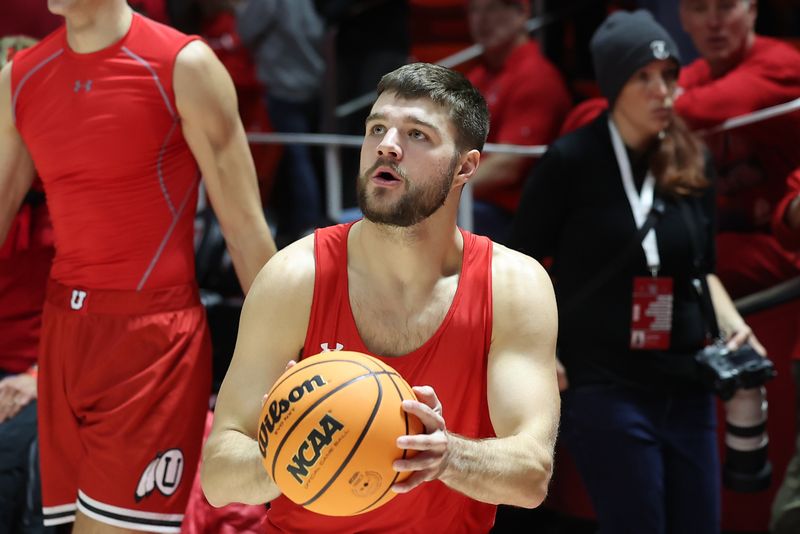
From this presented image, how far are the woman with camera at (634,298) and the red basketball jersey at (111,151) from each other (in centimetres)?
131

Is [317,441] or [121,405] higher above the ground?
[317,441]

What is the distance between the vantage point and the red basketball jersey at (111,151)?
3781 millimetres

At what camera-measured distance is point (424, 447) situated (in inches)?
100

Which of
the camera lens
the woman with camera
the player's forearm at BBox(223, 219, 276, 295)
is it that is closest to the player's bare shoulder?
the player's forearm at BBox(223, 219, 276, 295)

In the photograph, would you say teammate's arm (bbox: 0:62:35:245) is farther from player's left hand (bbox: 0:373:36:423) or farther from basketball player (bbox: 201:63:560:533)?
basketball player (bbox: 201:63:560:533)

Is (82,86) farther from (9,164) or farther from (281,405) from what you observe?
(281,405)

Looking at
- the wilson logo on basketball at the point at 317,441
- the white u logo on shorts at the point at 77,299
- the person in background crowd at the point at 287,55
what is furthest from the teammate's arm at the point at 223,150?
the person in background crowd at the point at 287,55

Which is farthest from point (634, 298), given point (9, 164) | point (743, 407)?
point (9, 164)

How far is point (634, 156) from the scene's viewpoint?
4461mm

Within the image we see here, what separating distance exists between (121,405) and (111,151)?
30.7 inches

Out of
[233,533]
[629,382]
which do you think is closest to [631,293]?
[629,382]

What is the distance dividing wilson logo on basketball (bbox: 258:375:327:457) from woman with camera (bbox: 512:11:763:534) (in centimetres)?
194

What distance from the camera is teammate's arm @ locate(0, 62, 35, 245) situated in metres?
3.88

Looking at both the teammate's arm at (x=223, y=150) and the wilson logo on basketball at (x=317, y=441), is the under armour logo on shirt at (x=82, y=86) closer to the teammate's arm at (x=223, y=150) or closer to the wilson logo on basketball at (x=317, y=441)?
the teammate's arm at (x=223, y=150)
